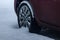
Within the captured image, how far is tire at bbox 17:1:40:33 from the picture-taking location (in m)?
6.21

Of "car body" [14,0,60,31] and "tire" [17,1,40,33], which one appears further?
"tire" [17,1,40,33]

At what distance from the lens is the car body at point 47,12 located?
5.29m

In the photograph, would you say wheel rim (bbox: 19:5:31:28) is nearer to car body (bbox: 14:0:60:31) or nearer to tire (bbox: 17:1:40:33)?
tire (bbox: 17:1:40:33)

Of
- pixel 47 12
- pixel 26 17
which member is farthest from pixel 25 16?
pixel 47 12

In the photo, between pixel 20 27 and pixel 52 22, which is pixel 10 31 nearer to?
pixel 20 27

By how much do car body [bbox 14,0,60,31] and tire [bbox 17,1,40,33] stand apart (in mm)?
217

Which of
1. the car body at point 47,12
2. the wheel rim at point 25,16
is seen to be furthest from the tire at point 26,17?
the car body at point 47,12

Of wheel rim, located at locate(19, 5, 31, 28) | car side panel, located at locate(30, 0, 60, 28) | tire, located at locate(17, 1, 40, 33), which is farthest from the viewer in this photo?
wheel rim, located at locate(19, 5, 31, 28)

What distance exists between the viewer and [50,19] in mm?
5508

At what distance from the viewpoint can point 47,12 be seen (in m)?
5.56

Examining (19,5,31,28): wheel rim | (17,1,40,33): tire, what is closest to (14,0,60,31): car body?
(17,1,40,33): tire

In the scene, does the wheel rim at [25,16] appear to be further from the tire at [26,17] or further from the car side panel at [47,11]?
the car side panel at [47,11]

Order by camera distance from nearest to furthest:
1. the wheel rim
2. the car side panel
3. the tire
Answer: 1. the car side panel
2. the tire
3. the wheel rim

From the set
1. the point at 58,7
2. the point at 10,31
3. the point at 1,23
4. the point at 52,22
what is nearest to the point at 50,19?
the point at 52,22
